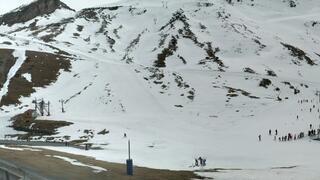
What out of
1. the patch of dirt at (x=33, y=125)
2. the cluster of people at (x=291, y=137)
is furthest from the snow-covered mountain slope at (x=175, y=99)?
the patch of dirt at (x=33, y=125)

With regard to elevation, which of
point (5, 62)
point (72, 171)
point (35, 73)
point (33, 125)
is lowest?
point (72, 171)

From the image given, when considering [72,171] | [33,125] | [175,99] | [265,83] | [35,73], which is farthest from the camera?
[265,83]

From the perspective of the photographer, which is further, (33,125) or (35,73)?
(35,73)

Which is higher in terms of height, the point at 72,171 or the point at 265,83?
the point at 265,83

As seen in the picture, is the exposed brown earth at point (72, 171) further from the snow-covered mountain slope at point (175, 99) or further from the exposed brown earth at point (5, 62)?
the exposed brown earth at point (5, 62)

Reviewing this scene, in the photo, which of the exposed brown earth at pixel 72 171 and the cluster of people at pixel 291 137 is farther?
the cluster of people at pixel 291 137

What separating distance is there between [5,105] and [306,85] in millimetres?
85780

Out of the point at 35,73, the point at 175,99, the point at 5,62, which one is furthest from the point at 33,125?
the point at 5,62

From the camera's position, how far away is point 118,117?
11744 centimetres

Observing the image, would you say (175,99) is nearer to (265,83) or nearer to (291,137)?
(265,83)

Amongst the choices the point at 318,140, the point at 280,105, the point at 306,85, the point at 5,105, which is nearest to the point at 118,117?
the point at 5,105

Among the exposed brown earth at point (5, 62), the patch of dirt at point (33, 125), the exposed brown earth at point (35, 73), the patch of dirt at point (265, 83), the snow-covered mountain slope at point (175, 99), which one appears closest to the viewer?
the snow-covered mountain slope at point (175, 99)

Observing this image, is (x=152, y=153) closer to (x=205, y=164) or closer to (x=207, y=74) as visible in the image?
(x=205, y=164)

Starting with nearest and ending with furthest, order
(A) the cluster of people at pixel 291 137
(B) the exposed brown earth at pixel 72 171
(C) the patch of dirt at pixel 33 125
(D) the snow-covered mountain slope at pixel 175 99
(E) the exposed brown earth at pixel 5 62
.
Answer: (B) the exposed brown earth at pixel 72 171, (D) the snow-covered mountain slope at pixel 175 99, (A) the cluster of people at pixel 291 137, (C) the patch of dirt at pixel 33 125, (E) the exposed brown earth at pixel 5 62
